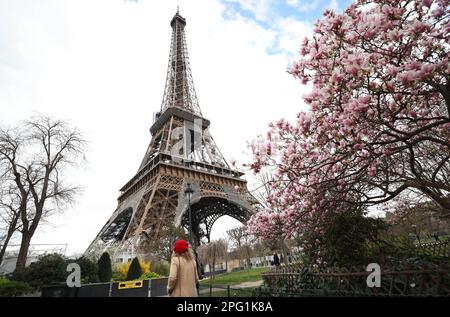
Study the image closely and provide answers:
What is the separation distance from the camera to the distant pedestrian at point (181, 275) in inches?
167

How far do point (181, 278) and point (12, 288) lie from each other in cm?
1086

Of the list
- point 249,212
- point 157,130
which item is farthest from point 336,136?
point 157,130

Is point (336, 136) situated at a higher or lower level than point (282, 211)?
higher

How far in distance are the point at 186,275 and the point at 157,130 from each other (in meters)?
34.3

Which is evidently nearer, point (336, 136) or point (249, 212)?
point (336, 136)

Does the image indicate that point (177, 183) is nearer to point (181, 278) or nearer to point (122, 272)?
point (122, 272)

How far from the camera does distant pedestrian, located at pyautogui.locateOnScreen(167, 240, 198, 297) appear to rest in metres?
4.25

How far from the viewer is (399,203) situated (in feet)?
41.3

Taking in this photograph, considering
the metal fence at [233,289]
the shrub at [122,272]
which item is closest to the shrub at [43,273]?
the shrub at [122,272]

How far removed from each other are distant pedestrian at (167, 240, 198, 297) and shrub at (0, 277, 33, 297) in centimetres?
1059

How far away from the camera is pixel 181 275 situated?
4359 mm

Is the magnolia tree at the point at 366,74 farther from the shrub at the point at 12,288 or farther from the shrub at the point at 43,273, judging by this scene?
the shrub at the point at 43,273

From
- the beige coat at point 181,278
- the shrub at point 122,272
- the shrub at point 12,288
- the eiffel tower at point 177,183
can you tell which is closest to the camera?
the beige coat at point 181,278
